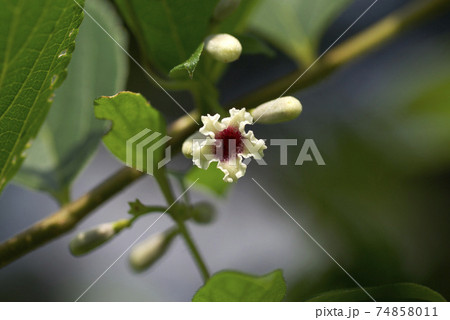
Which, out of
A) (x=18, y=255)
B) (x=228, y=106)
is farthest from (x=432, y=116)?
(x=18, y=255)

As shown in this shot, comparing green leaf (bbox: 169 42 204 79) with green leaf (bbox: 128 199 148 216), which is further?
green leaf (bbox: 128 199 148 216)

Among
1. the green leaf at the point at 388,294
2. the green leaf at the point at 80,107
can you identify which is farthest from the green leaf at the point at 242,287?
the green leaf at the point at 80,107

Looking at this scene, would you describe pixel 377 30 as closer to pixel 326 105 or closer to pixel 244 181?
pixel 326 105

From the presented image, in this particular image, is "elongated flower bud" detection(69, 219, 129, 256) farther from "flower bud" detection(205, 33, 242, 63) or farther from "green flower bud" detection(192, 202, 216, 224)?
"flower bud" detection(205, 33, 242, 63)

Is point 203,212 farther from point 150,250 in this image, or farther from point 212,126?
point 212,126

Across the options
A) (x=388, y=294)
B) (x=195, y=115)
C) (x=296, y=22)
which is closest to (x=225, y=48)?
(x=195, y=115)

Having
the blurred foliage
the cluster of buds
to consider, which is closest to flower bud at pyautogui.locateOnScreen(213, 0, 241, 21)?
the cluster of buds

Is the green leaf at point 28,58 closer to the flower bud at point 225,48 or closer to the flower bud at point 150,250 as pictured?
the flower bud at point 225,48
